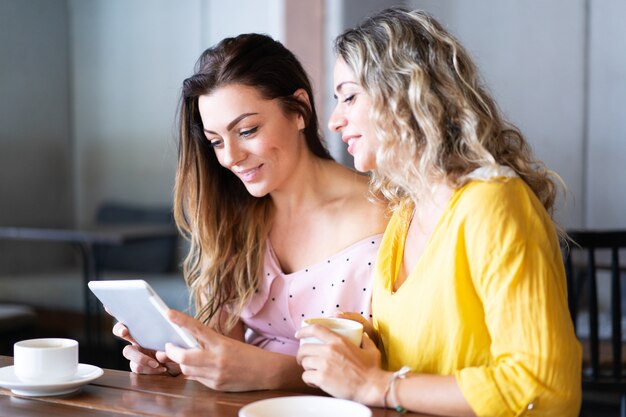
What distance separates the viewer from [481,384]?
1306 mm

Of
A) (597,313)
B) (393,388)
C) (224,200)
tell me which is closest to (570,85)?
(597,313)

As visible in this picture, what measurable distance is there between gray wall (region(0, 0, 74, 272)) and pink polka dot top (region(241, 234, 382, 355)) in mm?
3672

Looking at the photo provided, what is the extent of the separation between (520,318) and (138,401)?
64 cm

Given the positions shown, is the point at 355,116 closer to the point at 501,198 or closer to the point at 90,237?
the point at 501,198

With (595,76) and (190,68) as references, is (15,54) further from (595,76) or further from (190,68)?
(595,76)

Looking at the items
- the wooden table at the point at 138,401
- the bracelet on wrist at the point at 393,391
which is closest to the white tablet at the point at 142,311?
the wooden table at the point at 138,401

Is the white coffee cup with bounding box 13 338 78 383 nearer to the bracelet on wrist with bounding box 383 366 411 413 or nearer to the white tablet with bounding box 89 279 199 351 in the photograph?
the white tablet with bounding box 89 279 199 351

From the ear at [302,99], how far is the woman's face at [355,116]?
0.44 meters

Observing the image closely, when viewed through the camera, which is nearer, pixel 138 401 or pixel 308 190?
pixel 138 401

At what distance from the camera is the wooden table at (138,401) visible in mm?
1381

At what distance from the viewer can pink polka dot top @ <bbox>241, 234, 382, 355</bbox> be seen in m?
2.03

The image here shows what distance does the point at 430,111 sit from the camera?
146 cm

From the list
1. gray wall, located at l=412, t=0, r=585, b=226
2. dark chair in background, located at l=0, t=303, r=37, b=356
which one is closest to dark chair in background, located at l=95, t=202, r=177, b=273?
dark chair in background, located at l=0, t=303, r=37, b=356

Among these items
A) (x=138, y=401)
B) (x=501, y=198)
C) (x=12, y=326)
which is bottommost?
(x=12, y=326)
